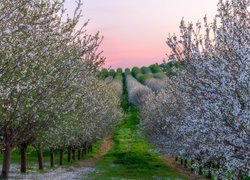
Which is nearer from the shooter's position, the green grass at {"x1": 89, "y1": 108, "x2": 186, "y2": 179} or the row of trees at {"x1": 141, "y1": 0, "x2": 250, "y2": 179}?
the row of trees at {"x1": 141, "y1": 0, "x2": 250, "y2": 179}

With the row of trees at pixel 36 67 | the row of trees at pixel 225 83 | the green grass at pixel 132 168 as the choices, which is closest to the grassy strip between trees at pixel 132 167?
the green grass at pixel 132 168

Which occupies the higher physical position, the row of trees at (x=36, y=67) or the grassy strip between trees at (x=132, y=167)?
the row of trees at (x=36, y=67)

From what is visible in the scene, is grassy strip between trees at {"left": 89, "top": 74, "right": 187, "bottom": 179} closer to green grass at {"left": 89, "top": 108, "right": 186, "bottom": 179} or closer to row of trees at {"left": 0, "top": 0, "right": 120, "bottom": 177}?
green grass at {"left": 89, "top": 108, "right": 186, "bottom": 179}

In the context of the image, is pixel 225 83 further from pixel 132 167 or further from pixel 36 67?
pixel 132 167

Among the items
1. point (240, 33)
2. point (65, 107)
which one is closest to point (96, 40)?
point (65, 107)

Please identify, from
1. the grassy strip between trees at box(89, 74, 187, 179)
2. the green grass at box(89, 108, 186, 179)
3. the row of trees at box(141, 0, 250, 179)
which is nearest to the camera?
the row of trees at box(141, 0, 250, 179)

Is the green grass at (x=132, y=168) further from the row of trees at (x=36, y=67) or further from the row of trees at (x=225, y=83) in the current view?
the row of trees at (x=225, y=83)

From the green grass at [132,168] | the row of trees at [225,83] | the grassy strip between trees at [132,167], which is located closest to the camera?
the row of trees at [225,83]

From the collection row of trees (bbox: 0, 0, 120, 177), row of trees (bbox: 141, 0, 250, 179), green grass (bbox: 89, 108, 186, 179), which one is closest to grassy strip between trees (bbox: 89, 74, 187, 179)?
green grass (bbox: 89, 108, 186, 179)

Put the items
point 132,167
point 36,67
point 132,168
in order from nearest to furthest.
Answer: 1. point 36,67
2. point 132,168
3. point 132,167

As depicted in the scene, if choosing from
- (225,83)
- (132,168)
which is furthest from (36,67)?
(132,168)

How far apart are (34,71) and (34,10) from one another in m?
3.56

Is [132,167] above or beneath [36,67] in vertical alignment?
beneath

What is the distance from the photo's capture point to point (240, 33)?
69.3 feet
